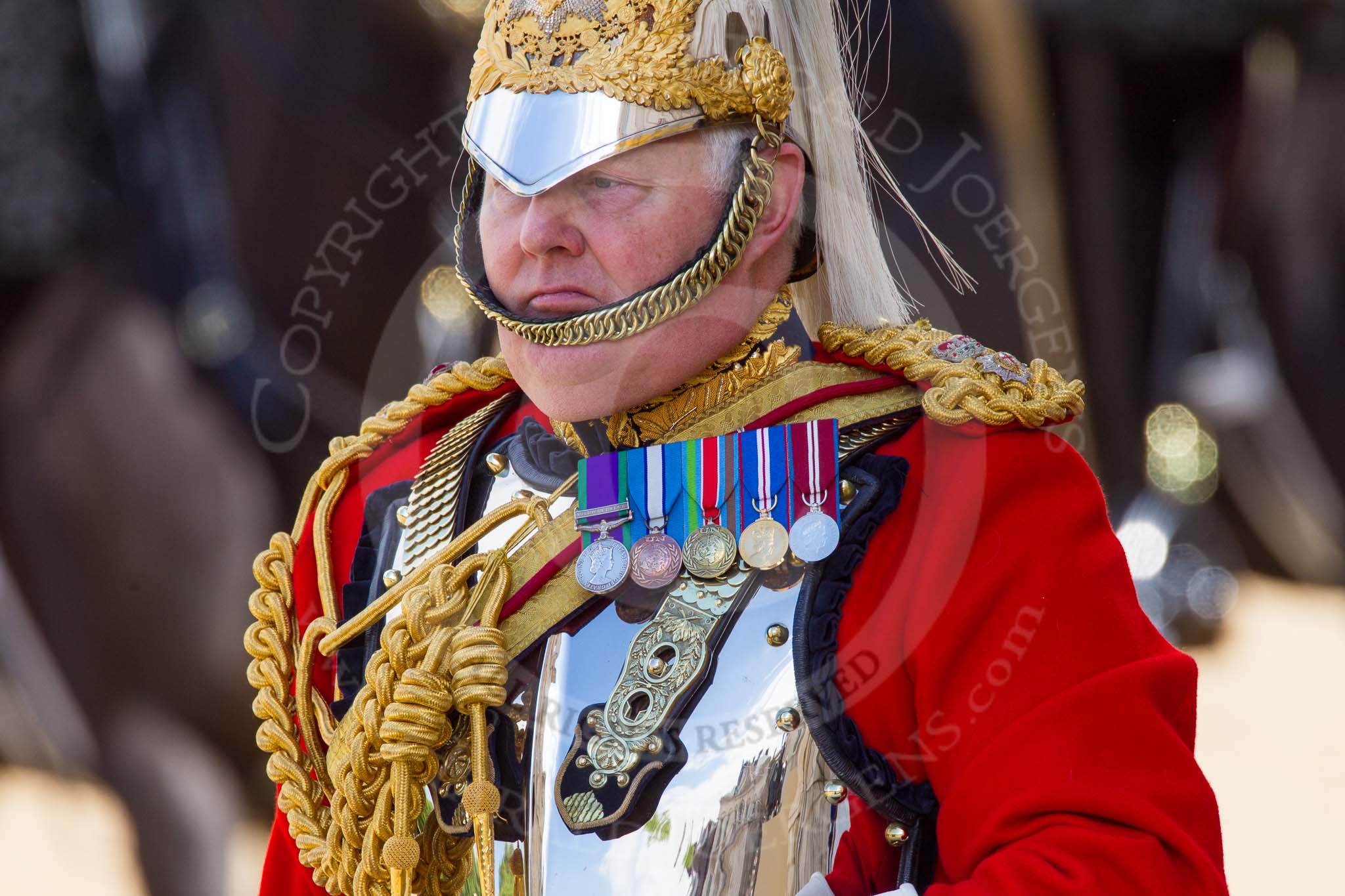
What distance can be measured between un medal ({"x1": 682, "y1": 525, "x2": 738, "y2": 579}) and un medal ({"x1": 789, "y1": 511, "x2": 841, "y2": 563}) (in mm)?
68

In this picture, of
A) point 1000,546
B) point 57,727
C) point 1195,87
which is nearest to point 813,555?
point 1000,546

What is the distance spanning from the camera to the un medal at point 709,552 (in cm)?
152

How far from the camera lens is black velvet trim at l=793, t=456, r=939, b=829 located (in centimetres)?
142

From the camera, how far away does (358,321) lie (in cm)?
333

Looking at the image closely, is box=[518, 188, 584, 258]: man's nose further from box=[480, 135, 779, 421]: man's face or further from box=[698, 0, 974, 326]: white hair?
box=[698, 0, 974, 326]: white hair

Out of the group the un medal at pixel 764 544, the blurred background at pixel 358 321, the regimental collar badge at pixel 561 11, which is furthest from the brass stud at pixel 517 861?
the blurred background at pixel 358 321

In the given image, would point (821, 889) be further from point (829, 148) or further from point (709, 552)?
point (829, 148)

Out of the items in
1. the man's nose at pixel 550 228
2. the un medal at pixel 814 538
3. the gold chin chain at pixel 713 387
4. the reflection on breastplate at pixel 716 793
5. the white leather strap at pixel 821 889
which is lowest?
the white leather strap at pixel 821 889

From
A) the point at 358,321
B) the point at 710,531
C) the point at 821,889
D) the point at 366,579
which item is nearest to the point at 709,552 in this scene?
the point at 710,531

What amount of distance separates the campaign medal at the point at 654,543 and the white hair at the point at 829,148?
0.95 feet

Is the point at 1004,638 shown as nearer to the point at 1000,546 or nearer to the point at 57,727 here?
the point at 1000,546

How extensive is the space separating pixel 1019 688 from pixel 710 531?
341 mm

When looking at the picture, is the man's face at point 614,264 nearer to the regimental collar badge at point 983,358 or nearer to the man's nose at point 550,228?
the man's nose at point 550,228

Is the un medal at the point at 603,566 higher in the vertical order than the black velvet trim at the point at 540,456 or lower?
lower
